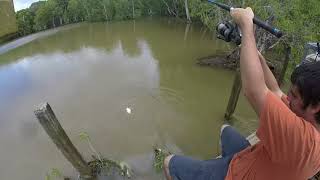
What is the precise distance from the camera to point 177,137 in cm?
830

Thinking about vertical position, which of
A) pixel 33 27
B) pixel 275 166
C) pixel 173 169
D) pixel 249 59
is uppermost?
pixel 249 59

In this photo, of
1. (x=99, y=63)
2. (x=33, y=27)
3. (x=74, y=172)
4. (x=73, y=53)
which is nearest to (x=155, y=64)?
(x=99, y=63)

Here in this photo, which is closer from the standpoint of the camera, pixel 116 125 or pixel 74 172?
pixel 74 172

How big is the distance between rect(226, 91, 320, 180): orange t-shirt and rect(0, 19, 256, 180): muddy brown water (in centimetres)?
468

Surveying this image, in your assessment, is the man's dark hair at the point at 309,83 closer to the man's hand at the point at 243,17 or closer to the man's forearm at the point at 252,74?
the man's forearm at the point at 252,74

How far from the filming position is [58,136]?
543 centimetres

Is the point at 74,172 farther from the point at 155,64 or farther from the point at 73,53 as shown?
the point at 73,53

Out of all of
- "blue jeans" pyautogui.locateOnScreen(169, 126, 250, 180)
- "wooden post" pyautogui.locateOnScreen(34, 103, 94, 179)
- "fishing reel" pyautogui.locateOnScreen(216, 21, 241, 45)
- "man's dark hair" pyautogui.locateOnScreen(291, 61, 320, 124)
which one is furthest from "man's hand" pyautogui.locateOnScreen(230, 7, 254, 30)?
"wooden post" pyautogui.locateOnScreen(34, 103, 94, 179)

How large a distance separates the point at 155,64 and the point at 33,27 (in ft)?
71.0

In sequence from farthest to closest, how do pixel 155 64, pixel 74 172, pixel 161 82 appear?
1. pixel 155 64
2. pixel 161 82
3. pixel 74 172

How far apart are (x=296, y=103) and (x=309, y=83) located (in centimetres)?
20

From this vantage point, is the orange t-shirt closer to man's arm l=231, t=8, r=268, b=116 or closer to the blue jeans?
man's arm l=231, t=8, r=268, b=116

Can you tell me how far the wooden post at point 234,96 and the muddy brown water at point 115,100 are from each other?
35 cm

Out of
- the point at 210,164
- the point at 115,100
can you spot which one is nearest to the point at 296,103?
the point at 210,164
